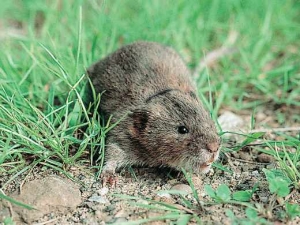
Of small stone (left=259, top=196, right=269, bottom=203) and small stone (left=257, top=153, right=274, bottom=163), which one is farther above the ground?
small stone (left=257, top=153, right=274, bottom=163)

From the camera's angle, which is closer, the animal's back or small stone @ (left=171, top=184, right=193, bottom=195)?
small stone @ (left=171, top=184, right=193, bottom=195)

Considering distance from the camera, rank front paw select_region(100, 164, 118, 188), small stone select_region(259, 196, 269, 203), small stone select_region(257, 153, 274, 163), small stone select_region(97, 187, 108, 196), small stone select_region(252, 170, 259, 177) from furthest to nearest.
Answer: small stone select_region(257, 153, 274, 163) → small stone select_region(252, 170, 259, 177) → front paw select_region(100, 164, 118, 188) → small stone select_region(97, 187, 108, 196) → small stone select_region(259, 196, 269, 203)

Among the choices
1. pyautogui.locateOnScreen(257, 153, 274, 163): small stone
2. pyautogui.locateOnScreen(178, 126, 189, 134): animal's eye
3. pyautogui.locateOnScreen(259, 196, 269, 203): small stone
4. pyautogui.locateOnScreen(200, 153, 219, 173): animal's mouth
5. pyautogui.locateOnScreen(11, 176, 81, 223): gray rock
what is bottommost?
pyautogui.locateOnScreen(11, 176, 81, 223): gray rock

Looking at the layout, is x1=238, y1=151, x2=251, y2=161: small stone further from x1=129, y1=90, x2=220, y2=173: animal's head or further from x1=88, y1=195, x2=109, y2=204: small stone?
x1=88, y1=195, x2=109, y2=204: small stone

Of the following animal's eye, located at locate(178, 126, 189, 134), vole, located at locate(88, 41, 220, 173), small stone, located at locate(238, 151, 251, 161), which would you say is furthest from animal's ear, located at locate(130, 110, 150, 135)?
small stone, located at locate(238, 151, 251, 161)

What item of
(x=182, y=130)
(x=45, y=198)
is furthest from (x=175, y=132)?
(x=45, y=198)

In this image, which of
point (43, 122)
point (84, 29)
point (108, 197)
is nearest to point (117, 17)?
point (84, 29)
